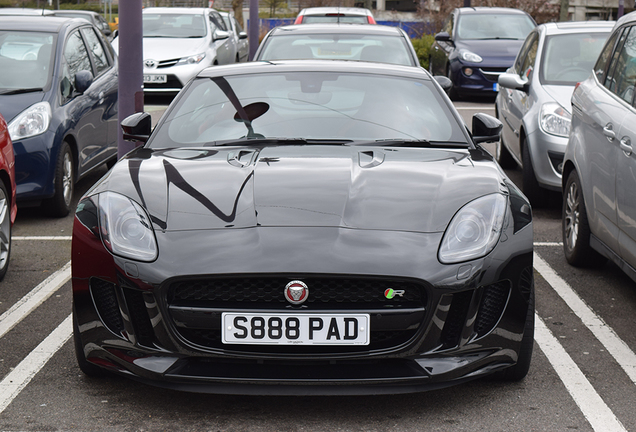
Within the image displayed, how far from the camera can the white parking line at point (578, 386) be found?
3426 mm

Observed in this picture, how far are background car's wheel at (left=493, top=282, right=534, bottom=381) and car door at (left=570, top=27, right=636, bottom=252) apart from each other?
138 centimetres

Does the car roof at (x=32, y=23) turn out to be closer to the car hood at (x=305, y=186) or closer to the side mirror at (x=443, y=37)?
the car hood at (x=305, y=186)

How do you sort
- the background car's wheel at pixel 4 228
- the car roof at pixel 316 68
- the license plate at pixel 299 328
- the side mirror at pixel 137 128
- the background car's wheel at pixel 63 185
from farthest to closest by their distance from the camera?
the background car's wheel at pixel 63 185 < the background car's wheel at pixel 4 228 < the car roof at pixel 316 68 < the side mirror at pixel 137 128 < the license plate at pixel 299 328

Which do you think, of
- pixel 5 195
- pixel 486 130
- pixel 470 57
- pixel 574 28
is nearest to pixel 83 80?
pixel 5 195

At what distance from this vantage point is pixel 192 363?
3.35 meters

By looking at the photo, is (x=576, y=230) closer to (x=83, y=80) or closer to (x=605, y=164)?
(x=605, y=164)

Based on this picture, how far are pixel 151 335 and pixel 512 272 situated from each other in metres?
1.39

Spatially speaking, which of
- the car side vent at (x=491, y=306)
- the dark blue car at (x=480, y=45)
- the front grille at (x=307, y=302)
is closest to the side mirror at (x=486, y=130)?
the car side vent at (x=491, y=306)

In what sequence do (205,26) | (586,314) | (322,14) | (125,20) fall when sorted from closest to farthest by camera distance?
(586,314)
(125,20)
(322,14)
(205,26)

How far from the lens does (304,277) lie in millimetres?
3238

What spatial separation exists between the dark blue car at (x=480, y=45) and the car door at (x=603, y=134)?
28.1 feet

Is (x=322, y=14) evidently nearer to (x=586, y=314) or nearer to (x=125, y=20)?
(x=125, y=20)

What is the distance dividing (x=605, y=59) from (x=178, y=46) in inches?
443

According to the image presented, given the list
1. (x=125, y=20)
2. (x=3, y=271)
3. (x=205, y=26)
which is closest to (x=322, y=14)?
(x=205, y=26)
